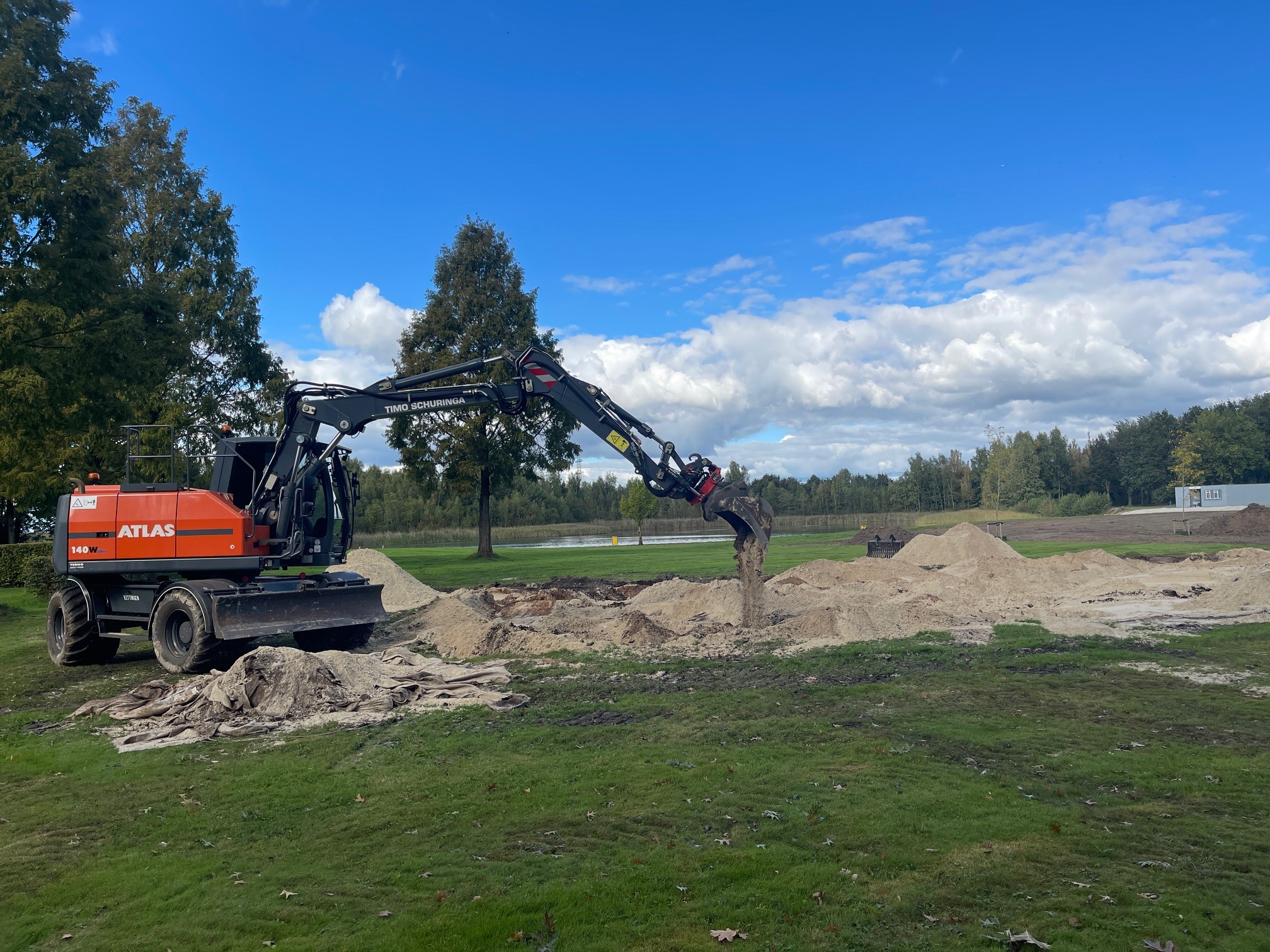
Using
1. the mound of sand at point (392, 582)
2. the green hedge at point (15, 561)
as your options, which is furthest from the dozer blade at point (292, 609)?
the green hedge at point (15, 561)

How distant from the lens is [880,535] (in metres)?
42.5

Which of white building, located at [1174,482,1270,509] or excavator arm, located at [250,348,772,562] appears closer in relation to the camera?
excavator arm, located at [250,348,772,562]

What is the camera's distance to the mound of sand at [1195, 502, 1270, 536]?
4006 cm

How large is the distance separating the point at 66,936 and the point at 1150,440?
115 m

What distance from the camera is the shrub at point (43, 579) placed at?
25.8 meters

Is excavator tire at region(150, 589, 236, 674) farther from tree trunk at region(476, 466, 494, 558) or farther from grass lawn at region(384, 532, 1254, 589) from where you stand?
tree trunk at region(476, 466, 494, 558)

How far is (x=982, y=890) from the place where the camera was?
5.00m

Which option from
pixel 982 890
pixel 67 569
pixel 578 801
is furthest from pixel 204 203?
pixel 982 890

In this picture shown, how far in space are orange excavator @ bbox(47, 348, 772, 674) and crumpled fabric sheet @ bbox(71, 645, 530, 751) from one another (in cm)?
196

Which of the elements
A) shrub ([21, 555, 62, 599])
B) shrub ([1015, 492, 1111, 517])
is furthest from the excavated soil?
shrub ([1015, 492, 1111, 517])

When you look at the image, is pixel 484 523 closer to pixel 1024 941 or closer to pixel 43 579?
pixel 43 579

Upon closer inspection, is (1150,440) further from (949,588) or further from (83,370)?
(83,370)

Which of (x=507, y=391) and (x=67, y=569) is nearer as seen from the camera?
(x=67, y=569)

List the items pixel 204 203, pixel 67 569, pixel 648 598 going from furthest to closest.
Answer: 1. pixel 204 203
2. pixel 648 598
3. pixel 67 569
